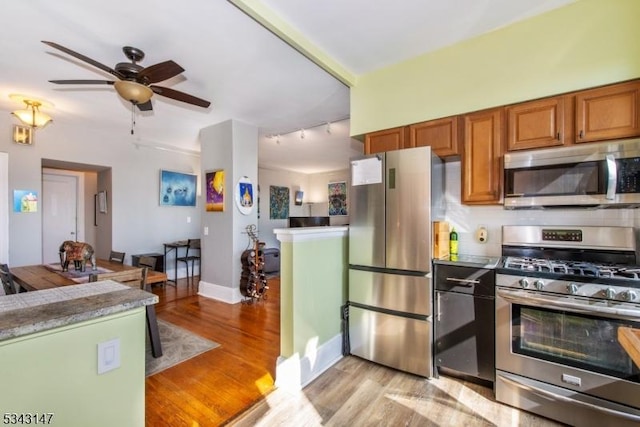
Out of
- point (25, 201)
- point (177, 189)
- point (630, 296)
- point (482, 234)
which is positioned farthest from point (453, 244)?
point (25, 201)

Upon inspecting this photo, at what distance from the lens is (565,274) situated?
1.69 meters

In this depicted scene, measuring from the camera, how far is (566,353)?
68.2 inches

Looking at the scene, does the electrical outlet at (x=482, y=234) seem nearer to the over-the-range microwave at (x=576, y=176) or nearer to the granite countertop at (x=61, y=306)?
the over-the-range microwave at (x=576, y=176)

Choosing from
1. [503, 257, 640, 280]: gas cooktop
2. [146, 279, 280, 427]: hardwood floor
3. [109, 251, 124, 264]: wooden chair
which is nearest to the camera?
[503, 257, 640, 280]: gas cooktop

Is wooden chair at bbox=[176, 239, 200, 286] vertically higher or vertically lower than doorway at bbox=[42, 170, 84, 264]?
lower

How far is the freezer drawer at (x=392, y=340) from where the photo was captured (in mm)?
2160

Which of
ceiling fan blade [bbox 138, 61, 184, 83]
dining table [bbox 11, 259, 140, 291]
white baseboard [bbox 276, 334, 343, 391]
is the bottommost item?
white baseboard [bbox 276, 334, 343, 391]

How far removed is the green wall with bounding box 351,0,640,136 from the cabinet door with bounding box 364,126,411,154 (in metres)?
0.06

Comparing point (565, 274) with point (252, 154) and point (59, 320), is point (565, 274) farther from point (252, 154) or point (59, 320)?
point (252, 154)

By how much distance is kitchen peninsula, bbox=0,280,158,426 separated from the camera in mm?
822

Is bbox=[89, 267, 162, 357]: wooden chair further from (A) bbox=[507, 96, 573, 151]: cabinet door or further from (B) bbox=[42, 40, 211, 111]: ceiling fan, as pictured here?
(A) bbox=[507, 96, 573, 151]: cabinet door

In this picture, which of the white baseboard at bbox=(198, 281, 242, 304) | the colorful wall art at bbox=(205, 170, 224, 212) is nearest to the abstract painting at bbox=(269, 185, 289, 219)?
the colorful wall art at bbox=(205, 170, 224, 212)

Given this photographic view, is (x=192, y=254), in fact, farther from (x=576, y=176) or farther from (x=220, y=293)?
(x=576, y=176)

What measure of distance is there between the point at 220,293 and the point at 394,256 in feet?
9.69
